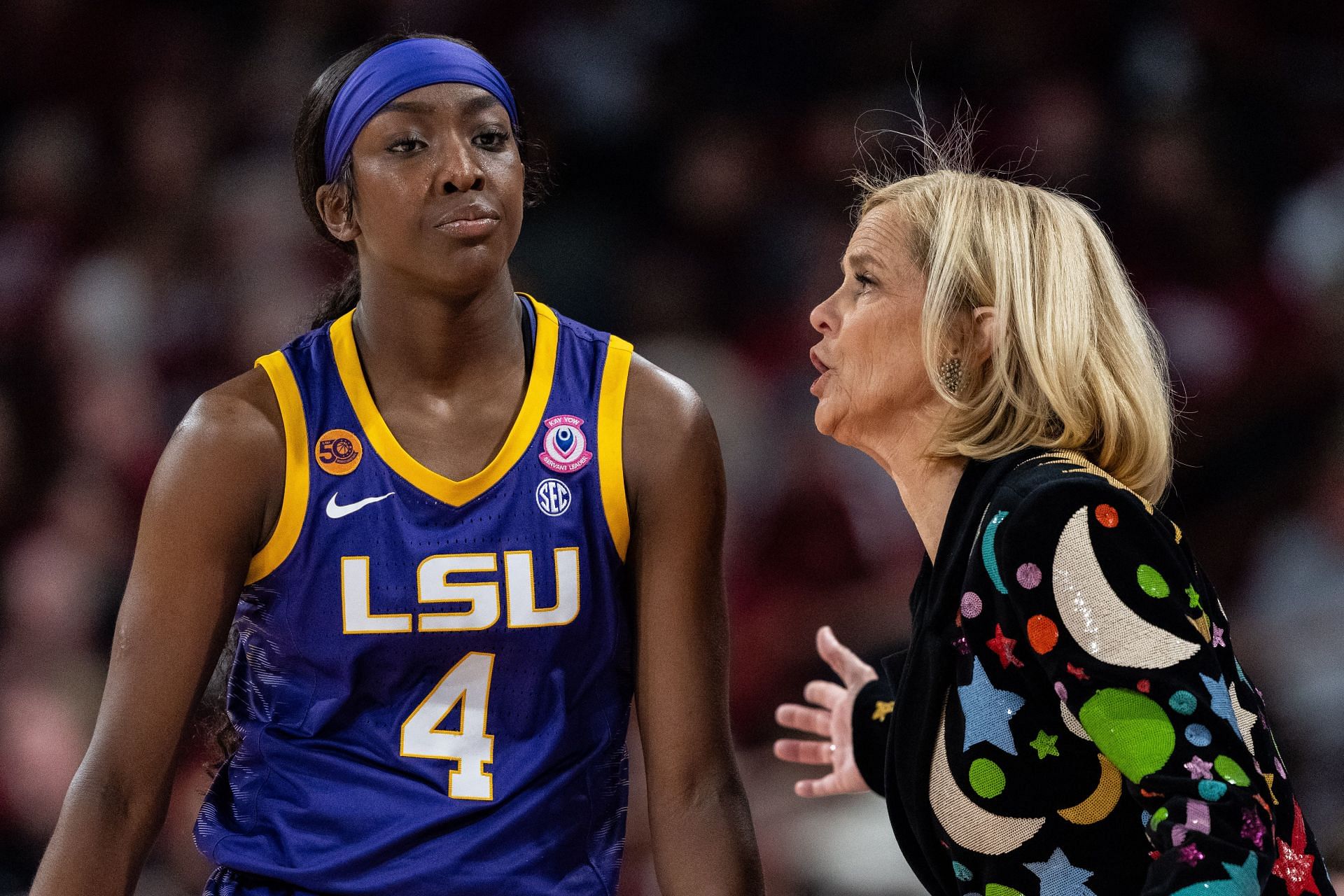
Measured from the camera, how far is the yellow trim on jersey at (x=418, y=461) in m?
2.06

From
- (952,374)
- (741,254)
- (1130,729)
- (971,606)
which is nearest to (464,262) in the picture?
(952,374)

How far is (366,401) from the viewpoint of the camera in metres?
2.11

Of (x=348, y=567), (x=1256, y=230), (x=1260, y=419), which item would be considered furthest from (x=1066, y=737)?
(x=1256, y=230)

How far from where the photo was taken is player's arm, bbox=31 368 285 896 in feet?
6.45

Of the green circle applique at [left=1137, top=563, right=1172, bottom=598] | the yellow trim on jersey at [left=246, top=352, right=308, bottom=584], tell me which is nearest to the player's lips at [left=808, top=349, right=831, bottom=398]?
the green circle applique at [left=1137, top=563, right=1172, bottom=598]

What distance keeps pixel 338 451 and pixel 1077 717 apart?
101cm

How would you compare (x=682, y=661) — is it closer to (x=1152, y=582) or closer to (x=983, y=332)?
(x=983, y=332)

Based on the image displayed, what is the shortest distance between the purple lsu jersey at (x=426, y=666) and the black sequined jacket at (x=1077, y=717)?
441 mm

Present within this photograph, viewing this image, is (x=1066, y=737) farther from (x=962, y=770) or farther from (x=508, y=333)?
(x=508, y=333)

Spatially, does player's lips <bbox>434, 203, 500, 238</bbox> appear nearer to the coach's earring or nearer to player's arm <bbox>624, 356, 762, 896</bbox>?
player's arm <bbox>624, 356, 762, 896</bbox>

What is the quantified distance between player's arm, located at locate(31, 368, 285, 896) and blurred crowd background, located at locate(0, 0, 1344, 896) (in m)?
1.80

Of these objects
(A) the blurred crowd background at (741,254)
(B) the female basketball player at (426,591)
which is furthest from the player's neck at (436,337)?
(A) the blurred crowd background at (741,254)

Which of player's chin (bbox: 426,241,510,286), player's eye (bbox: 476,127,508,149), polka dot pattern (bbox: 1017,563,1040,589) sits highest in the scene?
player's eye (bbox: 476,127,508,149)

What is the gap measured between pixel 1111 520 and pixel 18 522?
11.7 ft
